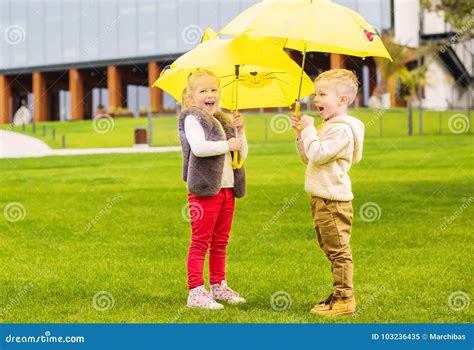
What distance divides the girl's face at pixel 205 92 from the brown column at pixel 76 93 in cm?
4949

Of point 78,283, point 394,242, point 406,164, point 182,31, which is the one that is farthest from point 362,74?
point 78,283

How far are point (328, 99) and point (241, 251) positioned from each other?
13.7 ft

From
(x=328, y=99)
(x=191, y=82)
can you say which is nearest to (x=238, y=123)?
(x=191, y=82)

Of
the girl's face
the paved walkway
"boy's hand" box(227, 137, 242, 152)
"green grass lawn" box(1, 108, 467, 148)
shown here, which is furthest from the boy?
"green grass lawn" box(1, 108, 467, 148)

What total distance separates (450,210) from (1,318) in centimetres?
873

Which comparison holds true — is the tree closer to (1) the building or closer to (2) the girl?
(2) the girl

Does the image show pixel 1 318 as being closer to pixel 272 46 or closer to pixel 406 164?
pixel 272 46

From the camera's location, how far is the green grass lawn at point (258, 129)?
3738 centimetres

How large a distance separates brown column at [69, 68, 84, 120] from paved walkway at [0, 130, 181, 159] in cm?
1517

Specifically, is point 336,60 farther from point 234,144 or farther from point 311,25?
point 311,25

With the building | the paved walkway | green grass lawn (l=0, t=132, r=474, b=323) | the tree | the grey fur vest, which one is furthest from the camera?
the building

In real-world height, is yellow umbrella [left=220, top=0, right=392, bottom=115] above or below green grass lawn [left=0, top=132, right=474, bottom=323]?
above

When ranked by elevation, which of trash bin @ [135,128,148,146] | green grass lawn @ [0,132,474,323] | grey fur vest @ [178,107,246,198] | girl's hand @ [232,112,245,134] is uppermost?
girl's hand @ [232,112,245,134]

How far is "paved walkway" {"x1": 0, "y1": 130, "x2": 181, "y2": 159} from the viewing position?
3177cm
